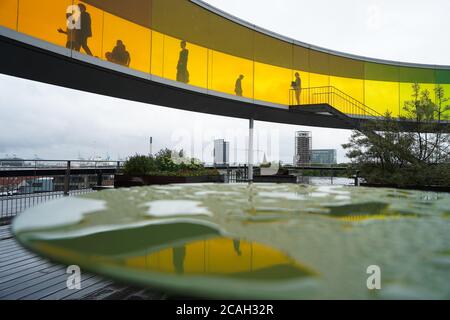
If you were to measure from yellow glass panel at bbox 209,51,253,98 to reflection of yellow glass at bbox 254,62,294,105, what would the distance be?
392 millimetres

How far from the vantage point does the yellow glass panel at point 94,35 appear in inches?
269

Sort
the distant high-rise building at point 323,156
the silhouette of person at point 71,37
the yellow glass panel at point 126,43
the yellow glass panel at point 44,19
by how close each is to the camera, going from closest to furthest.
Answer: the yellow glass panel at point 44,19
the silhouette of person at point 71,37
the yellow glass panel at point 126,43
the distant high-rise building at point 323,156

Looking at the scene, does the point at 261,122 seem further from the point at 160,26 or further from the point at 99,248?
the point at 99,248

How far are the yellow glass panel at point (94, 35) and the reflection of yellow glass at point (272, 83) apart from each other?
6.09 meters

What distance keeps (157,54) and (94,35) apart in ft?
6.59

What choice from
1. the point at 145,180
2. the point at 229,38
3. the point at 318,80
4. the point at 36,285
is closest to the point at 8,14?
the point at 145,180

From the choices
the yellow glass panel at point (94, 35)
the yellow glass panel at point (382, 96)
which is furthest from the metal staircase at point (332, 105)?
the yellow glass panel at point (94, 35)

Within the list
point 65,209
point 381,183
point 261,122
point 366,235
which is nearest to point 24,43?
point 65,209

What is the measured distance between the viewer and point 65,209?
1.76 m

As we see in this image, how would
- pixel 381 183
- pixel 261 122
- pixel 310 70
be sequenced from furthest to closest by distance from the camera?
1. pixel 261 122
2. pixel 310 70
3. pixel 381 183

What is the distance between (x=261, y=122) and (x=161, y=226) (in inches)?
527

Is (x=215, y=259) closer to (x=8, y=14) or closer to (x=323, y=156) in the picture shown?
(x=8, y=14)

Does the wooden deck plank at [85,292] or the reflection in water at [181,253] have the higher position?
the reflection in water at [181,253]

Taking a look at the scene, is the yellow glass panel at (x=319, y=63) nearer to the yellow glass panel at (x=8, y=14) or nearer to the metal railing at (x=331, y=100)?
the metal railing at (x=331, y=100)
